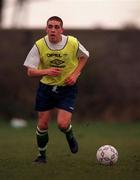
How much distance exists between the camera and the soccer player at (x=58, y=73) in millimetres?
12383

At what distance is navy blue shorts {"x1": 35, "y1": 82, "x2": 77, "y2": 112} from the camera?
495 inches

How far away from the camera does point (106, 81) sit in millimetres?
28797

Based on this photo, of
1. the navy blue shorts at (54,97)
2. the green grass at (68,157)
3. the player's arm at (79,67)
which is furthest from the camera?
the navy blue shorts at (54,97)

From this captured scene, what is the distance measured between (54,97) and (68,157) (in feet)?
5.11

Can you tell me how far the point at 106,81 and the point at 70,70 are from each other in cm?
1627

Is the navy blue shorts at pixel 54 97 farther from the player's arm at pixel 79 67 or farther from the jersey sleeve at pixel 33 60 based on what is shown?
the jersey sleeve at pixel 33 60

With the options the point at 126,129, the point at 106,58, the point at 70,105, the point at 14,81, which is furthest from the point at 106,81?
the point at 70,105

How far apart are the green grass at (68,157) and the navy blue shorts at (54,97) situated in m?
0.86

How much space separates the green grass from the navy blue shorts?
2.82 ft

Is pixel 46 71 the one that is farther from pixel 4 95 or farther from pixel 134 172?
pixel 4 95

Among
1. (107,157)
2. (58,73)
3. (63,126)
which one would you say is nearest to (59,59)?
(58,73)

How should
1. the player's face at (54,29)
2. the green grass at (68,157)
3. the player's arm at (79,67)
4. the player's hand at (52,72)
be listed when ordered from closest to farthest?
the green grass at (68,157)
the player's hand at (52,72)
the player's face at (54,29)
the player's arm at (79,67)

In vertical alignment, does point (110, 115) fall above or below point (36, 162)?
below

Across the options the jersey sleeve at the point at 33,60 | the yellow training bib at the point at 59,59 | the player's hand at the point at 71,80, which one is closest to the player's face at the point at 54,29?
the yellow training bib at the point at 59,59
